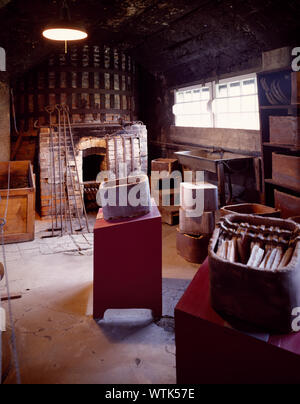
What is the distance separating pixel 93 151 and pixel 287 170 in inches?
175

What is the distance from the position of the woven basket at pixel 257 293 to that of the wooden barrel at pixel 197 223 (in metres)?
3.04

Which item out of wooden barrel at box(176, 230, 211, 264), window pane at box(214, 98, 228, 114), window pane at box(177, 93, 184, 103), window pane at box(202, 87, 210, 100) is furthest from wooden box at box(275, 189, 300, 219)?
window pane at box(177, 93, 184, 103)

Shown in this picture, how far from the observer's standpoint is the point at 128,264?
3.30m

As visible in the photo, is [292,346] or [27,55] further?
[27,55]

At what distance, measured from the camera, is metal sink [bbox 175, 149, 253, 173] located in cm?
524

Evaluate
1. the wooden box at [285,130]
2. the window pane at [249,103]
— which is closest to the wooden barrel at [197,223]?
the wooden box at [285,130]

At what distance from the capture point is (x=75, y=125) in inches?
270

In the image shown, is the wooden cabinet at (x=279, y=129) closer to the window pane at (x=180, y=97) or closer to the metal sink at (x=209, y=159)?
the metal sink at (x=209, y=159)

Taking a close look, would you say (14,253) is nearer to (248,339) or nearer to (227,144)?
(227,144)

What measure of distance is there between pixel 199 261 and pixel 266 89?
2.45m

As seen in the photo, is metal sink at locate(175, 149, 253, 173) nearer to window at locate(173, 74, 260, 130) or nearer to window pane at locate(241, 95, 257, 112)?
window at locate(173, 74, 260, 130)

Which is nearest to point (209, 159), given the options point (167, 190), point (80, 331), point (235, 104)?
point (235, 104)

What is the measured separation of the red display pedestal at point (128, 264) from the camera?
324 cm

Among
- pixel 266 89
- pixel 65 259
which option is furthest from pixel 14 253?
pixel 266 89
